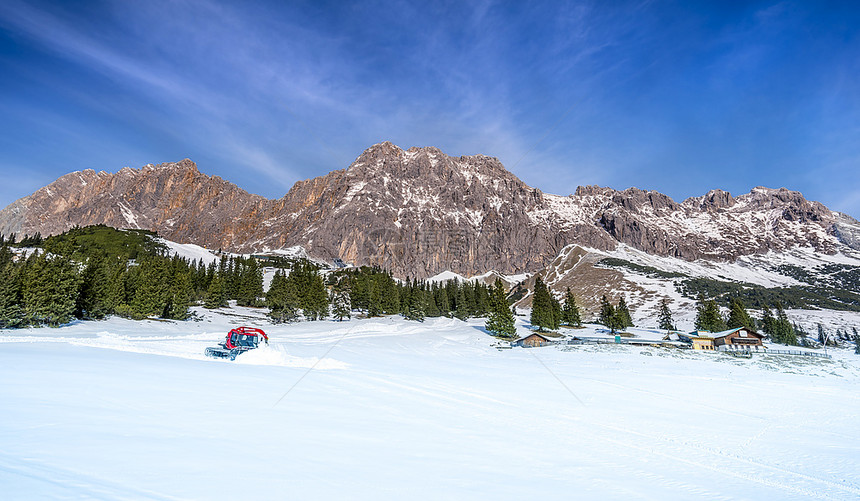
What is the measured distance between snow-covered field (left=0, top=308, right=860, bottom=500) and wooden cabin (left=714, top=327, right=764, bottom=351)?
5472cm

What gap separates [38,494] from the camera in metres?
3.97

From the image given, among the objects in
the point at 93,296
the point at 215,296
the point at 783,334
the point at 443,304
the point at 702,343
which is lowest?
the point at 702,343

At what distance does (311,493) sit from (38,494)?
2.91m

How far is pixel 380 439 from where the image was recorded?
8.61 metres

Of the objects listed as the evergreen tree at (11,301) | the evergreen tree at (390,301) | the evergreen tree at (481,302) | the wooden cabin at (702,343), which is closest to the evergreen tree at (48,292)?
the evergreen tree at (11,301)

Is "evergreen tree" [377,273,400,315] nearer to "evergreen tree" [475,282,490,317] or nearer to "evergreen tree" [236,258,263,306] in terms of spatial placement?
"evergreen tree" [475,282,490,317]

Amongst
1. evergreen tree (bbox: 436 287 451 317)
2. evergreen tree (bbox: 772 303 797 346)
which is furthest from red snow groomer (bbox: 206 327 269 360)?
evergreen tree (bbox: 772 303 797 346)

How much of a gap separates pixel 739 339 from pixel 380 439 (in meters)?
77.4

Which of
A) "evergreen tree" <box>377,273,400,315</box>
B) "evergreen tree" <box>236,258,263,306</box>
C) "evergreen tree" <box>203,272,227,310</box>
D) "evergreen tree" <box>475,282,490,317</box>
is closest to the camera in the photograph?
"evergreen tree" <box>203,272,227,310</box>

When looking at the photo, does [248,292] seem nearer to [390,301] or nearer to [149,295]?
[390,301]

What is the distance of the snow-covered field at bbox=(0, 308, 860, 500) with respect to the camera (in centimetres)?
540

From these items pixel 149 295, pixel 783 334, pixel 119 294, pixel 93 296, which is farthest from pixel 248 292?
pixel 783 334

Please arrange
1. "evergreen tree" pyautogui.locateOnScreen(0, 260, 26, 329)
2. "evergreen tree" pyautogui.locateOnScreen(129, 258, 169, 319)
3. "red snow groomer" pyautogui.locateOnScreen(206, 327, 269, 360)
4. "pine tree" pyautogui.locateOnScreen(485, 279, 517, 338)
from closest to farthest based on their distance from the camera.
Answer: "red snow groomer" pyautogui.locateOnScreen(206, 327, 269, 360), "evergreen tree" pyautogui.locateOnScreen(0, 260, 26, 329), "evergreen tree" pyautogui.locateOnScreen(129, 258, 169, 319), "pine tree" pyautogui.locateOnScreen(485, 279, 517, 338)

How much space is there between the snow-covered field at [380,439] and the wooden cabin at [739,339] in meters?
54.7
